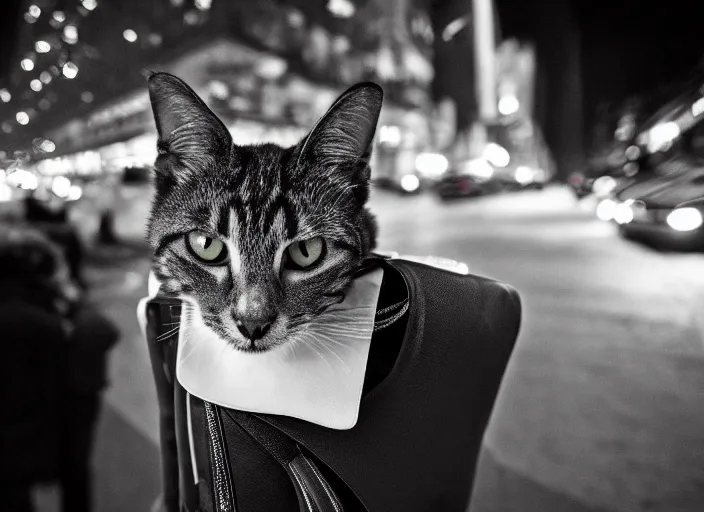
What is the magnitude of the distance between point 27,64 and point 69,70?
7 cm

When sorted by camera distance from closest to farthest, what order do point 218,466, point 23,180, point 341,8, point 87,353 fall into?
point 218,466 → point 23,180 → point 87,353 → point 341,8

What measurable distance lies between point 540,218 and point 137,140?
1.39 meters

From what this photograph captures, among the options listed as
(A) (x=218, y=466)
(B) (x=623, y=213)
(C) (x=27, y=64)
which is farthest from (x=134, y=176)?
(B) (x=623, y=213)

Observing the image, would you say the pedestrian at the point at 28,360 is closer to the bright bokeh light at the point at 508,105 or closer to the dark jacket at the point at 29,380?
the dark jacket at the point at 29,380

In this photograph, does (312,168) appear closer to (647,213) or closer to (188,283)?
(188,283)

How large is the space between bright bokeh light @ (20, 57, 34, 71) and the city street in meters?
0.24

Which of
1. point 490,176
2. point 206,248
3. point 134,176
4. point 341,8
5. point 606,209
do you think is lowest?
point 206,248

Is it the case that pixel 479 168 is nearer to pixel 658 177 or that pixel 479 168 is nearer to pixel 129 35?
pixel 658 177

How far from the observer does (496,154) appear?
1.47m

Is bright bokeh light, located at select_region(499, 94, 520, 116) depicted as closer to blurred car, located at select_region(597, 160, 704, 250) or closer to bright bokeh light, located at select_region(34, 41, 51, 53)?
blurred car, located at select_region(597, 160, 704, 250)

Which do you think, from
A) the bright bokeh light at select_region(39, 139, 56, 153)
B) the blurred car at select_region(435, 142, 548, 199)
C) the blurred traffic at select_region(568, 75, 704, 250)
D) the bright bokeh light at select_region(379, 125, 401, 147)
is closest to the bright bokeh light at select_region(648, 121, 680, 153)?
the blurred traffic at select_region(568, 75, 704, 250)

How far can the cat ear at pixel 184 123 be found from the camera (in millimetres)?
485

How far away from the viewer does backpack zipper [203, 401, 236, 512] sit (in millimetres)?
425

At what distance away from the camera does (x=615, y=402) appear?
3.75ft
